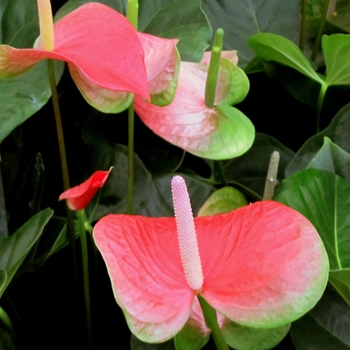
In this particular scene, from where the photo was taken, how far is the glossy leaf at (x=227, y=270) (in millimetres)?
322

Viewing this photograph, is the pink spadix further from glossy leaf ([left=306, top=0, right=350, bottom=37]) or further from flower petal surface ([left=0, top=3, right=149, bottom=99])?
glossy leaf ([left=306, top=0, right=350, bottom=37])

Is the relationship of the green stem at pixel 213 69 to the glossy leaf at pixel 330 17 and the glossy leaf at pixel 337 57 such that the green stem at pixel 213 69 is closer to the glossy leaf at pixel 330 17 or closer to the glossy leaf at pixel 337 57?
the glossy leaf at pixel 337 57

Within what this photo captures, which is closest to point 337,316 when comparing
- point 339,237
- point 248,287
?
point 339,237

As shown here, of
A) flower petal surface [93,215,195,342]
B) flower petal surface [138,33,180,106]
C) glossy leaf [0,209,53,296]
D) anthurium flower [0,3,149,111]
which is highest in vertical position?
anthurium flower [0,3,149,111]

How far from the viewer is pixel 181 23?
0.66 meters

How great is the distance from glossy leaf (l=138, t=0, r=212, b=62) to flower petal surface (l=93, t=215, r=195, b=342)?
310mm

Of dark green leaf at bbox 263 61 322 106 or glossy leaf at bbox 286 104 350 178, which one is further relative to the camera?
dark green leaf at bbox 263 61 322 106

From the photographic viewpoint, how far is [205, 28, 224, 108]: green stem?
47 centimetres

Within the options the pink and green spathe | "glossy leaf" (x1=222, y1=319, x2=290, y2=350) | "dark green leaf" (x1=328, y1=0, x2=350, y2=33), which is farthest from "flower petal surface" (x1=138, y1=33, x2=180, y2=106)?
"dark green leaf" (x1=328, y1=0, x2=350, y2=33)

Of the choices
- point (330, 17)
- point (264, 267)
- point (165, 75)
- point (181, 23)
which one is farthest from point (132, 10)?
point (330, 17)

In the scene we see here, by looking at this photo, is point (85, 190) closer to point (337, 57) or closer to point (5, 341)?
point (5, 341)

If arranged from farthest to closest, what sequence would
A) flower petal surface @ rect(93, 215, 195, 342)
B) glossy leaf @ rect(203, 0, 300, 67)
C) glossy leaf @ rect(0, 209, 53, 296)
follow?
glossy leaf @ rect(203, 0, 300, 67) → glossy leaf @ rect(0, 209, 53, 296) → flower petal surface @ rect(93, 215, 195, 342)

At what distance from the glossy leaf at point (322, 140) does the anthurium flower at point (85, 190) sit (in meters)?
0.27

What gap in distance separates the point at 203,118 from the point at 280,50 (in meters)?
0.17
